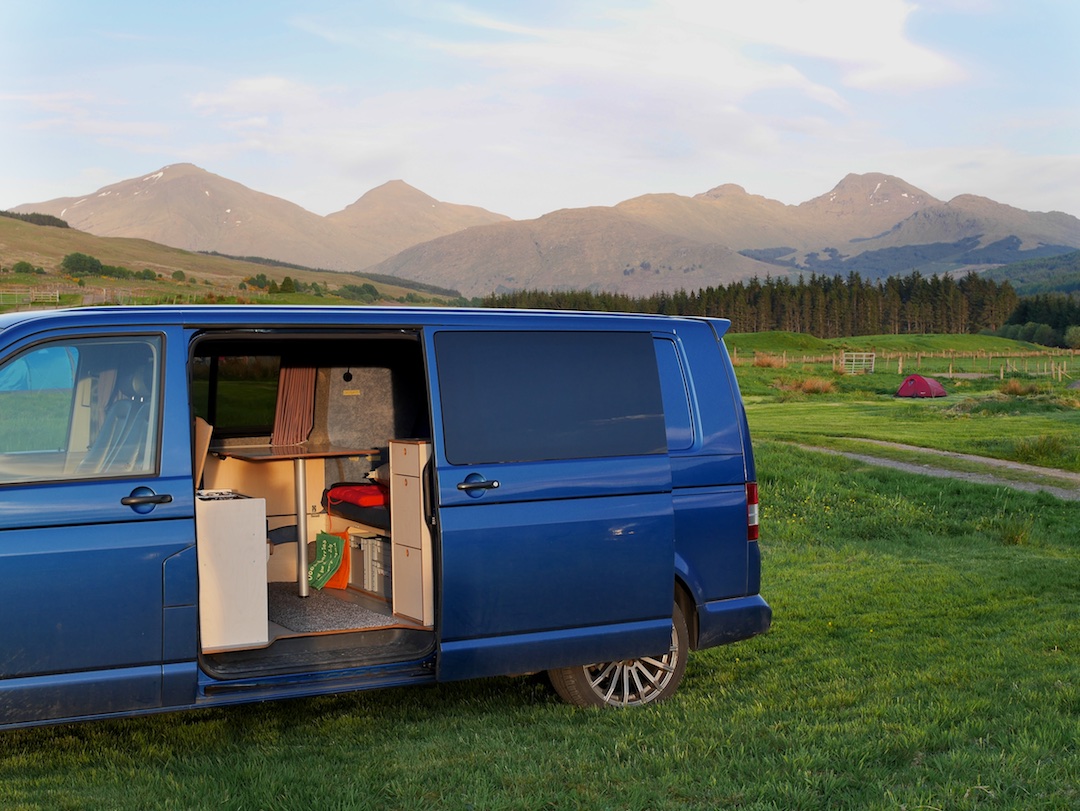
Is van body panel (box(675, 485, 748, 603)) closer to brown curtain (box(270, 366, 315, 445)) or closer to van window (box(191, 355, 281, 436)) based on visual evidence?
brown curtain (box(270, 366, 315, 445))

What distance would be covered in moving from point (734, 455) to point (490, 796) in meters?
2.79

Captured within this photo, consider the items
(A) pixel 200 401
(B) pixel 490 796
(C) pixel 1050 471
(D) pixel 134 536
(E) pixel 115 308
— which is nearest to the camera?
(B) pixel 490 796

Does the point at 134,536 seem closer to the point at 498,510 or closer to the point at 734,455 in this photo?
the point at 498,510

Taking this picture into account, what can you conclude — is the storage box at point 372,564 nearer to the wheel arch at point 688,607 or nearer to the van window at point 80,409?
the wheel arch at point 688,607

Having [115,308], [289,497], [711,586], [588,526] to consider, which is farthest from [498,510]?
[289,497]

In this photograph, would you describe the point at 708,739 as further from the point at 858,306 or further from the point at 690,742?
the point at 858,306

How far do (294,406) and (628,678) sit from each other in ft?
10.2

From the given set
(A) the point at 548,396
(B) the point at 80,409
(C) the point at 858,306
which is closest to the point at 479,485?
(A) the point at 548,396

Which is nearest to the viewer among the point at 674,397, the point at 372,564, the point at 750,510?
the point at 674,397

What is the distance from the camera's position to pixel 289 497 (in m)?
8.12

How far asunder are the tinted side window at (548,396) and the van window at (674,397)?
100 millimetres

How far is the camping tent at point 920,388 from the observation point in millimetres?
57062

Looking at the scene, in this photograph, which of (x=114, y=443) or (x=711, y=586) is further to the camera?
(x=711, y=586)

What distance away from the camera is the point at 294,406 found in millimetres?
8062
